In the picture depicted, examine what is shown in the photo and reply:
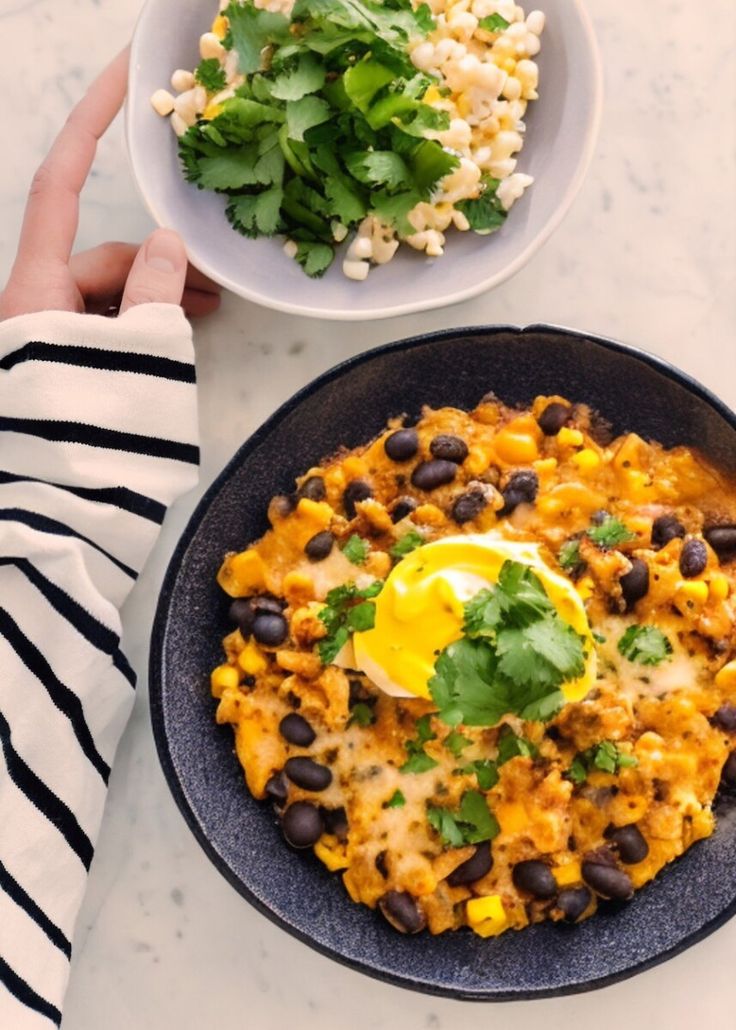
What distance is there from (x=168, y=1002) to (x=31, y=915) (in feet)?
1.28

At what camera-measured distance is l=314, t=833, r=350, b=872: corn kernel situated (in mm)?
2055

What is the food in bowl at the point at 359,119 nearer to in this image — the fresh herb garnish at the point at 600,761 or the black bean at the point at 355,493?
the black bean at the point at 355,493

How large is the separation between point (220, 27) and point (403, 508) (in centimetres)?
96

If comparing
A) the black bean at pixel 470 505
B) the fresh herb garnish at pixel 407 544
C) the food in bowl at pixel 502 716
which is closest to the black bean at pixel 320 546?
the food in bowl at pixel 502 716

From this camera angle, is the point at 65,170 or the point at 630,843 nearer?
the point at 630,843

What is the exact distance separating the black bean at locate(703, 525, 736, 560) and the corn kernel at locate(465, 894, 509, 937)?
74cm

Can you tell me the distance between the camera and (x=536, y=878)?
1.98 metres

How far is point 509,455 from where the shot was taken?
83.3 inches

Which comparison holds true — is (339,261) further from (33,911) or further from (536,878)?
(33,911)

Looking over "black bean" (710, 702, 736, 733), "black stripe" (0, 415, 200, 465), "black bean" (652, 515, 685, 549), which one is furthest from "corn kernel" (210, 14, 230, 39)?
"black bean" (710, 702, 736, 733)

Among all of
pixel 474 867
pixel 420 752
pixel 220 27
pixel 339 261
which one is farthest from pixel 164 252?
pixel 474 867

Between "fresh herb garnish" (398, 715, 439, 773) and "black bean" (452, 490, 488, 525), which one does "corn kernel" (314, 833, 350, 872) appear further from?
"black bean" (452, 490, 488, 525)

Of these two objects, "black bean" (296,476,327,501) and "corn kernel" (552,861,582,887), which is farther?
"black bean" (296,476,327,501)

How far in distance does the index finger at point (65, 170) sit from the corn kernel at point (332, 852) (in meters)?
1.24
